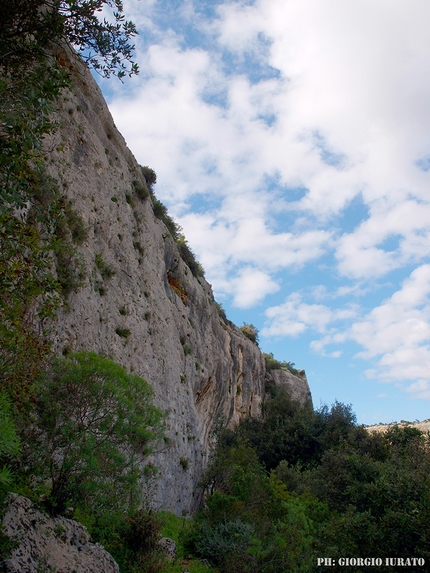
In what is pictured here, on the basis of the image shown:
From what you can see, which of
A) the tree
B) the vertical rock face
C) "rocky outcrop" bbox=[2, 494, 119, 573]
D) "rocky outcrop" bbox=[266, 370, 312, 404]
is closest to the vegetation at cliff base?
the vertical rock face

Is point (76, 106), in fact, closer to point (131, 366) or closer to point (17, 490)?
point (131, 366)

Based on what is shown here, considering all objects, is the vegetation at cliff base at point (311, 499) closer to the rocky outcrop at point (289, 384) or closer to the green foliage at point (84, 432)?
the green foliage at point (84, 432)

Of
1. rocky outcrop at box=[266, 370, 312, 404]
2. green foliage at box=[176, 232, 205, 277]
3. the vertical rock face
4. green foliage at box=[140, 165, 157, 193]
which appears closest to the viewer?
the vertical rock face

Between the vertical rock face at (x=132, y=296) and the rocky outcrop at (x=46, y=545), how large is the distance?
14.4 ft

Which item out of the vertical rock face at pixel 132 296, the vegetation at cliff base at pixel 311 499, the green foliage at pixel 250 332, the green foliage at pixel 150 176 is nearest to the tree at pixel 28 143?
the vertical rock face at pixel 132 296

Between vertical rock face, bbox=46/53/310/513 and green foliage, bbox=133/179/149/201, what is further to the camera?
green foliage, bbox=133/179/149/201

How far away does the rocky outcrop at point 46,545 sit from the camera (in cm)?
565

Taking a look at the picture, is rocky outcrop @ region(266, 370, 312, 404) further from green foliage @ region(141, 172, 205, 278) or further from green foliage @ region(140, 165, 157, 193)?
green foliage @ region(140, 165, 157, 193)

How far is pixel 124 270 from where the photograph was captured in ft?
60.7

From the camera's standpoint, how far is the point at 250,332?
160ft

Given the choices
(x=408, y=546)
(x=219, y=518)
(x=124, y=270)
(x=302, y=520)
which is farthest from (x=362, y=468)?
(x=124, y=270)

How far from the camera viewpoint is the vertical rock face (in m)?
15.2

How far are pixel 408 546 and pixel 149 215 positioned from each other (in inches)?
765

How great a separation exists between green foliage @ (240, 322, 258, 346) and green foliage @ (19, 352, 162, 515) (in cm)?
3993
